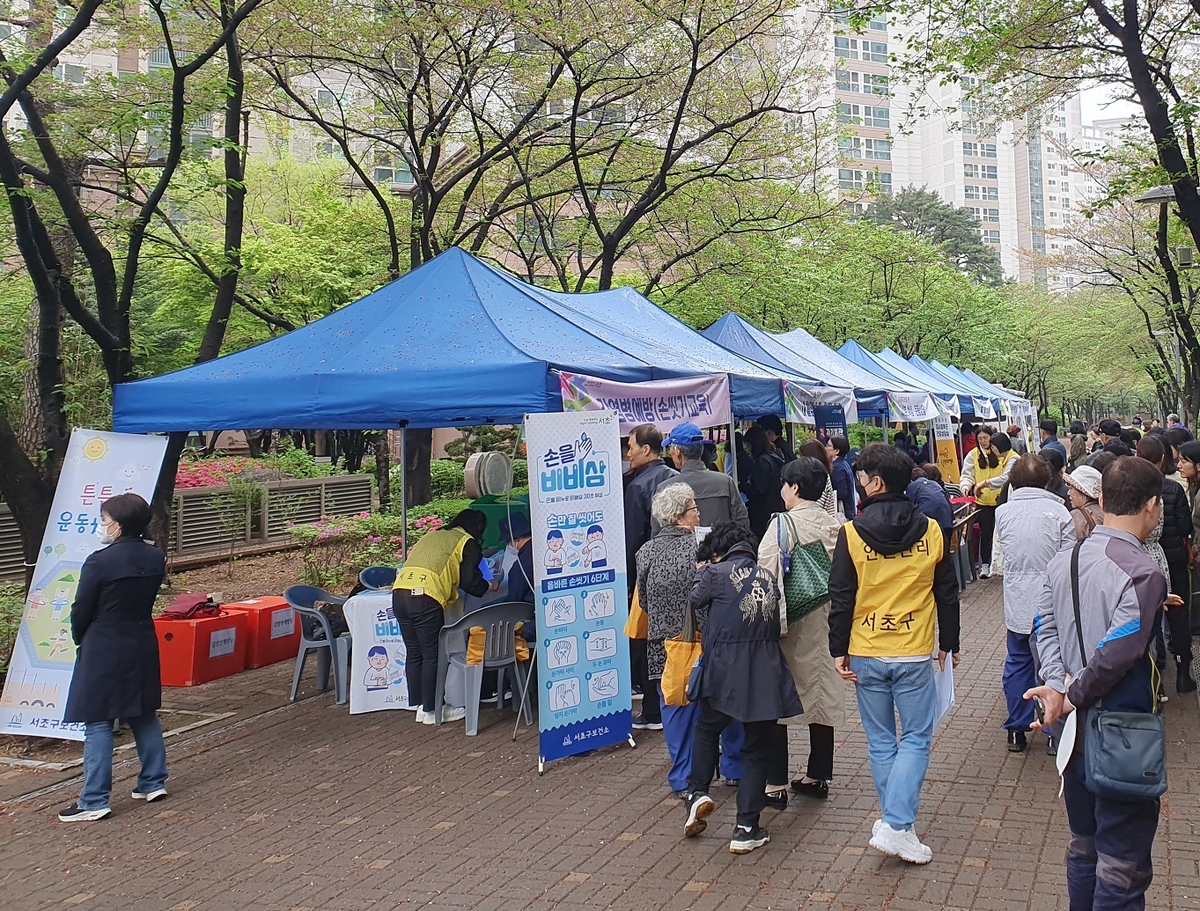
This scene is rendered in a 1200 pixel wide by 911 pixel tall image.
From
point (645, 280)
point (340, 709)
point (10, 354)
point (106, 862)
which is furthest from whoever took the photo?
point (645, 280)

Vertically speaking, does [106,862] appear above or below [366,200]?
below

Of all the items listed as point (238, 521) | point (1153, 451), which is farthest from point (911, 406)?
point (238, 521)

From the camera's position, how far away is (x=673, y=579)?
5.14 meters

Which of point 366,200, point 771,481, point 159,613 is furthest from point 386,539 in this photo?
point 366,200

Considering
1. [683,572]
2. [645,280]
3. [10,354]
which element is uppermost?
[645,280]

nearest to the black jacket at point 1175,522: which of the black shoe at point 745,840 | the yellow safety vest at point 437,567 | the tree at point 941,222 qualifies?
the black shoe at point 745,840

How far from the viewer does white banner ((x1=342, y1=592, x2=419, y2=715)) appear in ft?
23.5

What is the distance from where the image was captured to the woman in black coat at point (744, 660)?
439cm

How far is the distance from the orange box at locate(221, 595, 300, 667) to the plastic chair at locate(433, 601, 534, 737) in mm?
2881

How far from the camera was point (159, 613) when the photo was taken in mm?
9055

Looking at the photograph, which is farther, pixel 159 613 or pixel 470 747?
pixel 159 613

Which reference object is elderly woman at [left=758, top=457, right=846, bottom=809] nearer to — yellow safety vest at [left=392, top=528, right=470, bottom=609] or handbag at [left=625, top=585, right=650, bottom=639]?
handbag at [left=625, top=585, right=650, bottom=639]

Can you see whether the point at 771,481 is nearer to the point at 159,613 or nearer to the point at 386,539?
the point at 386,539

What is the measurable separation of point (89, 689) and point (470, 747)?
2351 millimetres
